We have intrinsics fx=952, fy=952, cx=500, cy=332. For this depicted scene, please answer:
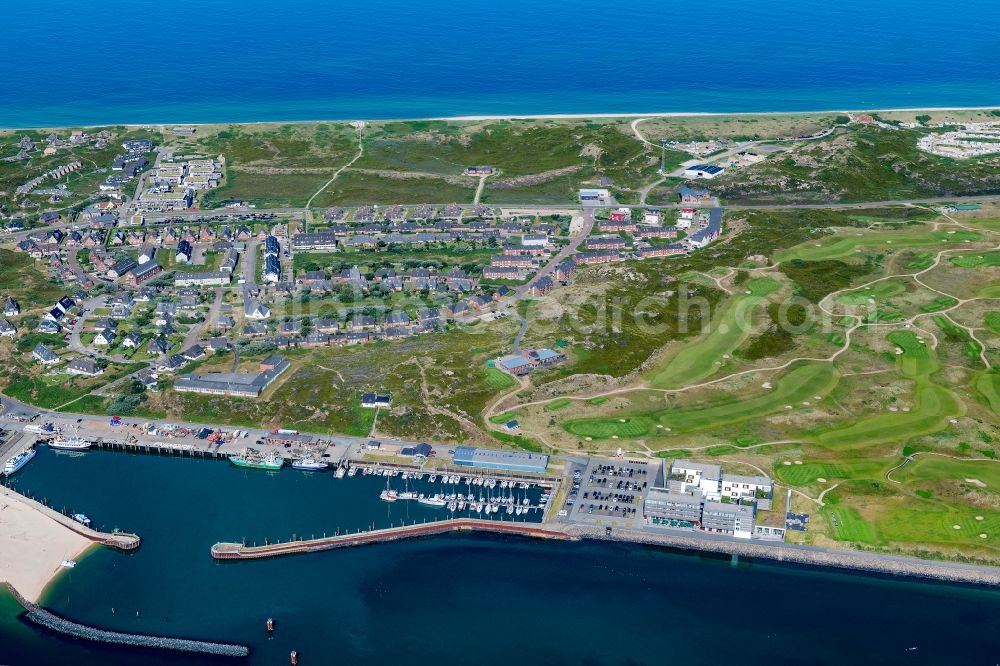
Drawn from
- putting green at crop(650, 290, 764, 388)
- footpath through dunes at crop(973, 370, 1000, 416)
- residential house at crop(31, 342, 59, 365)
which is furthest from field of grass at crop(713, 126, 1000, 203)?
residential house at crop(31, 342, 59, 365)

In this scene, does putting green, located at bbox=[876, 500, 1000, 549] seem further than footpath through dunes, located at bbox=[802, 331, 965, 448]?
No

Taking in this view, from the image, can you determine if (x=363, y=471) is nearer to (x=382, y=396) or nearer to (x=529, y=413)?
(x=382, y=396)

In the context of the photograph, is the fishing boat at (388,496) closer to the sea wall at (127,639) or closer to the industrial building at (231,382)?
the sea wall at (127,639)

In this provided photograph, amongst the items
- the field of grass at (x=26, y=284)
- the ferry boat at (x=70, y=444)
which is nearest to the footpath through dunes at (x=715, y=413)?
the ferry boat at (x=70, y=444)

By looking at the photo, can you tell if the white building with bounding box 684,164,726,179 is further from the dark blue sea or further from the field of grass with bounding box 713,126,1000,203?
the dark blue sea

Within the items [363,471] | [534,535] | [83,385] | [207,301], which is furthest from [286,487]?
[207,301]

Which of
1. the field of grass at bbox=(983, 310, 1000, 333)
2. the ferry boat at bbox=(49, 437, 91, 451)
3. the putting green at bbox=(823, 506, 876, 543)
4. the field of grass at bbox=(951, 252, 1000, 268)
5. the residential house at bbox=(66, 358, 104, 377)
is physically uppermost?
the field of grass at bbox=(951, 252, 1000, 268)

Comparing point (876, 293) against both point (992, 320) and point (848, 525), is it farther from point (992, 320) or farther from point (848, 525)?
point (848, 525)

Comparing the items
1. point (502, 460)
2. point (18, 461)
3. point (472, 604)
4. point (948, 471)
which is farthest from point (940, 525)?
point (18, 461)
